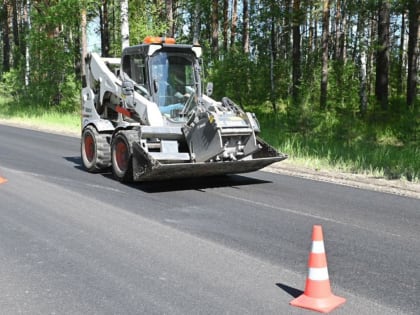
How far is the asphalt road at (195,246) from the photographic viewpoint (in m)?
4.71

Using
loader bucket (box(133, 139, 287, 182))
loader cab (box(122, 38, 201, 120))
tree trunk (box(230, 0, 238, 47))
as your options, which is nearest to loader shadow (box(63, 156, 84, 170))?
loader cab (box(122, 38, 201, 120))

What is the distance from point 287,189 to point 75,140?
10.2m

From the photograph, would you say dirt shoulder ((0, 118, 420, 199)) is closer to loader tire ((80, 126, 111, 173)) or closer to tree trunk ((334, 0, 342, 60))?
loader tire ((80, 126, 111, 173))

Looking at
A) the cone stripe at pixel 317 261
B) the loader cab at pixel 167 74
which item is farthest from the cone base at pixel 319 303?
the loader cab at pixel 167 74

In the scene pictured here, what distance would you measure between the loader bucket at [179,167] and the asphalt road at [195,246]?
0.30 meters

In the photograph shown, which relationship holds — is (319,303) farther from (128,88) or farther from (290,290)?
(128,88)

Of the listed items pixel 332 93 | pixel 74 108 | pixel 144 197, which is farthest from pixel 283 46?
pixel 144 197

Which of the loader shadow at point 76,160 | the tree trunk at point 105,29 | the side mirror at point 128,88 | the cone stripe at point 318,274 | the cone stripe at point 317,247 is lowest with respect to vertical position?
the cone stripe at point 318,274

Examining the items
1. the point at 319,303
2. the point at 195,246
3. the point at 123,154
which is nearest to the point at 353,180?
the point at 123,154

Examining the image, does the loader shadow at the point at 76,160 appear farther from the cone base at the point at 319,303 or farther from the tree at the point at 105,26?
the tree at the point at 105,26

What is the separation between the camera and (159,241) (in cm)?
643

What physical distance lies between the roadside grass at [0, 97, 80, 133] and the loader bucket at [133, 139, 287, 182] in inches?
478

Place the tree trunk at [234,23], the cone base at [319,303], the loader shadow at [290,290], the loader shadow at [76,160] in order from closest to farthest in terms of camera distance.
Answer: the cone base at [319,303] < the loader shadow at [290,290] < the loader shadow at [76,160] < the tree trunk at [234,23]

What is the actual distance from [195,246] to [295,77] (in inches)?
843
